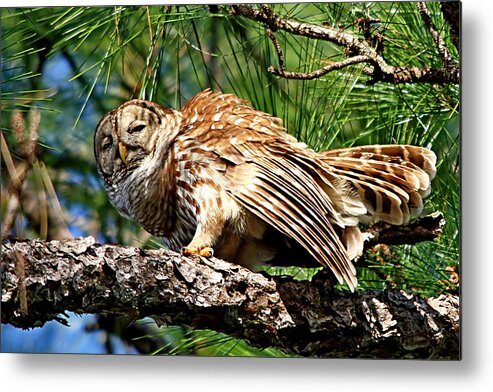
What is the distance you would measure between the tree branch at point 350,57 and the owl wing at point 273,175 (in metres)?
0.12

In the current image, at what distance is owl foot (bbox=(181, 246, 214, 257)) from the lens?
1.92m

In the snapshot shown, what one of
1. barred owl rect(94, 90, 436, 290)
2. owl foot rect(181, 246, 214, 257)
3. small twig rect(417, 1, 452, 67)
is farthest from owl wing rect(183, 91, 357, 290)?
small twig rect(417, 1, 452, 67)

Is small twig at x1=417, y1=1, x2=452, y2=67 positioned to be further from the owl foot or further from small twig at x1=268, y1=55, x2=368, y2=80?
the owl foot

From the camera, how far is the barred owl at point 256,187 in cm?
191

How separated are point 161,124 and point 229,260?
29cm

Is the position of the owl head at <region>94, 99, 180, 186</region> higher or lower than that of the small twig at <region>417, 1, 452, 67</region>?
lower

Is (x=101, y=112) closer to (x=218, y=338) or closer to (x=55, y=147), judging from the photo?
(x=55, y=147)

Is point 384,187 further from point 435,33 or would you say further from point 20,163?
point 20,163

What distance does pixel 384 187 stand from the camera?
1.93 meters

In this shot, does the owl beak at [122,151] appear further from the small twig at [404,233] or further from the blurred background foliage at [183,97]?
the small twig at [404,233]

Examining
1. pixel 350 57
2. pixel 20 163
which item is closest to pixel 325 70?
pixel 350 57

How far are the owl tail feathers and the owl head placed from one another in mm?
326

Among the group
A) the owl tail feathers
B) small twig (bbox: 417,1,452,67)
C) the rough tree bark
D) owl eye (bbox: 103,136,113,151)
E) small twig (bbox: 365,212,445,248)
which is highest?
small twig (bbox: 417,1,452,67)

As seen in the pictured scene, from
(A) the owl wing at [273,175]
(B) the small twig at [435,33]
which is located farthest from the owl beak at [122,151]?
(B) the small twig at [435,33]
